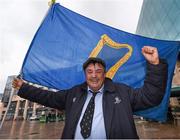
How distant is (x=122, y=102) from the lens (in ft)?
7.93

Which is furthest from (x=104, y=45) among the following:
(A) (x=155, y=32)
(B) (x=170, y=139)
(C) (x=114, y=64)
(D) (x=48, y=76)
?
(A) (x=155, y=32)

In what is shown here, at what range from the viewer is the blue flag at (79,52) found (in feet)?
13.1

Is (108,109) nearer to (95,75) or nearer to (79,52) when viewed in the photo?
(95,75)

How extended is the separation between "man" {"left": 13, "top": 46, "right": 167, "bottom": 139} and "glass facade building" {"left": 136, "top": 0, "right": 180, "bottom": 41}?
23.5 m

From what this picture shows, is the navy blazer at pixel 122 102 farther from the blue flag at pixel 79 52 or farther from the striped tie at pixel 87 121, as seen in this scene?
the blue flag at pixel 79 52

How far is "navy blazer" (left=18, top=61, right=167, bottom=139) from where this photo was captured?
7.51 feet

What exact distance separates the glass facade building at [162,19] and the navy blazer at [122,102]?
2352cm

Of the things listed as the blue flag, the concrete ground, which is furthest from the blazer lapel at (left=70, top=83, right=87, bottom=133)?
the concrete ground

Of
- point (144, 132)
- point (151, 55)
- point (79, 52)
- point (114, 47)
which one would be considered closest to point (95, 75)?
point (151, 55)

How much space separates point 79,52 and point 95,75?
167 cm

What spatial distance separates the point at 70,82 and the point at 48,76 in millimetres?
391

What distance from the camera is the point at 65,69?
407 centimetres

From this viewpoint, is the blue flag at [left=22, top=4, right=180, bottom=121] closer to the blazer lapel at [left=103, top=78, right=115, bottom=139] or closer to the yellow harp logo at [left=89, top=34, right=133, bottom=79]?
the yellow harp logo at [left=89, top=34, right=133, bottom=79]

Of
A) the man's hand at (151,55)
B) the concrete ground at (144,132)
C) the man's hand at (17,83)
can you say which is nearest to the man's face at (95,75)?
the man's hand at (151,55)
